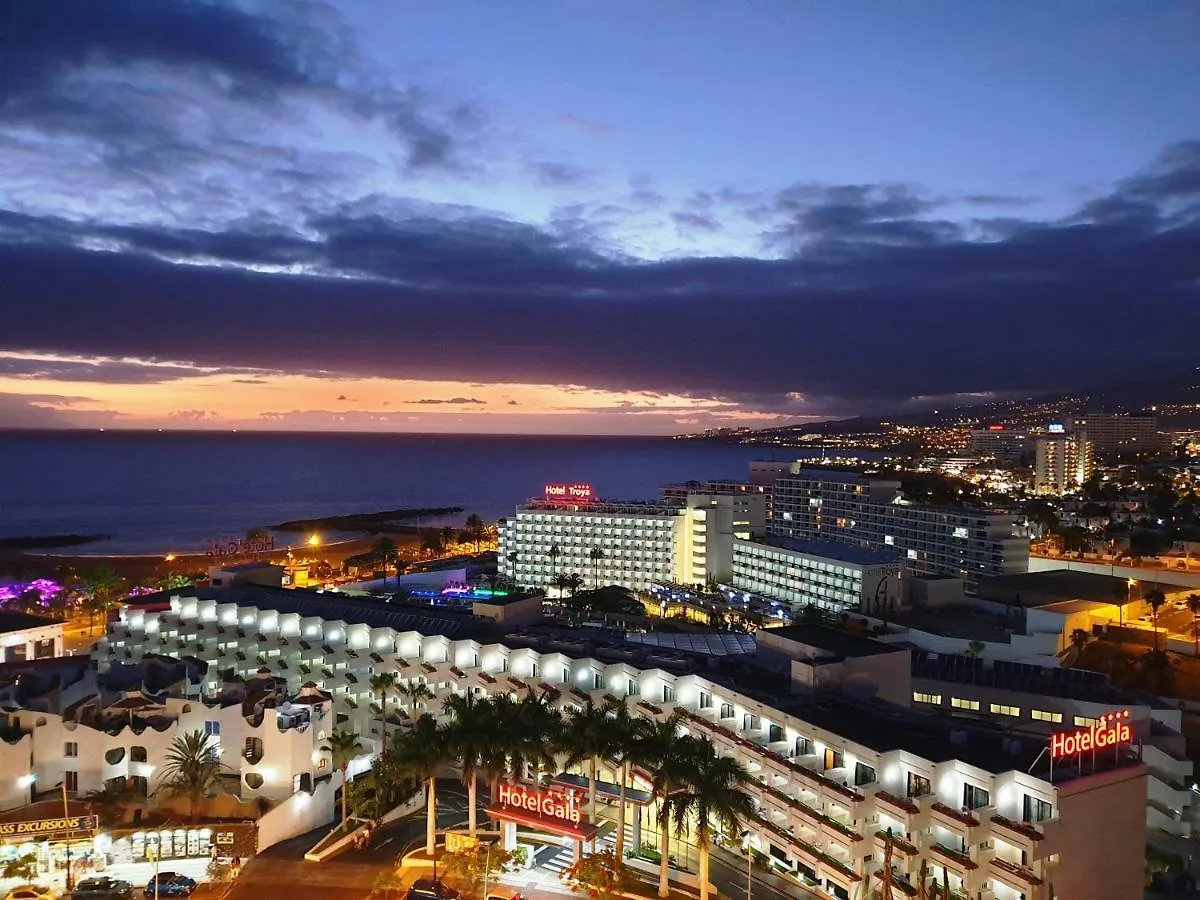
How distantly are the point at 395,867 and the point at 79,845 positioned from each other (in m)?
12.3

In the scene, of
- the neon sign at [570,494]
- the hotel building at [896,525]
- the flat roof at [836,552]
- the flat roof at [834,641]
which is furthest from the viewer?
the neon sign at [570,494]

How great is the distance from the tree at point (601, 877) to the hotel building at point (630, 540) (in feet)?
261

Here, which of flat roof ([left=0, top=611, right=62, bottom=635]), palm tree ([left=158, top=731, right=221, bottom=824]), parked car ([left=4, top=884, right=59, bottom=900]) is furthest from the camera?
flat roof ([left=0, top=611, right=62, bottom=635])

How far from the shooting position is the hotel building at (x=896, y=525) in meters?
96.2

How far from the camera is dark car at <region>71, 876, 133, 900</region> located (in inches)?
1203

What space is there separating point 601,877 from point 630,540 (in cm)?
8405

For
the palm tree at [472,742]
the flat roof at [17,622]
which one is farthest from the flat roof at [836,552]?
the flat roof at [17,622]

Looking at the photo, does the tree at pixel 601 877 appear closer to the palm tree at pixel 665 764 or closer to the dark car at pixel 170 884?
the palm tree at pixel 665 764

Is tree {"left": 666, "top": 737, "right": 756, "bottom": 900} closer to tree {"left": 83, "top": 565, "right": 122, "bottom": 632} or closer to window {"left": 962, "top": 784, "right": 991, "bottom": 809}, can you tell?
window {"left": 962, "top": 784, "right": 991, "bottom": 809}

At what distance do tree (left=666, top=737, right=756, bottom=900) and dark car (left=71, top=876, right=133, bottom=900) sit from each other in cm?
2019

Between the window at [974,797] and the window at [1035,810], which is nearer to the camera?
the window at [1035,810]

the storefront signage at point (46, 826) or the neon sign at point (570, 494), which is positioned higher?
the neon sign at point (570, 494)

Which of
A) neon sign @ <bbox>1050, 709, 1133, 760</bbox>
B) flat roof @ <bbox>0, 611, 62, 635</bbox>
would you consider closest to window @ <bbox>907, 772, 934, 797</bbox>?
neon sign @ <bbox>1050, 709, 1133, 760</bbox>

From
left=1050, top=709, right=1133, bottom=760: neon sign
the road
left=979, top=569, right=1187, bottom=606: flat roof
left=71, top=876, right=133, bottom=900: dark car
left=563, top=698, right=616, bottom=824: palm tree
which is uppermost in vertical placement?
left=1050, top=709, right=1133, bottom=760: neon sign
